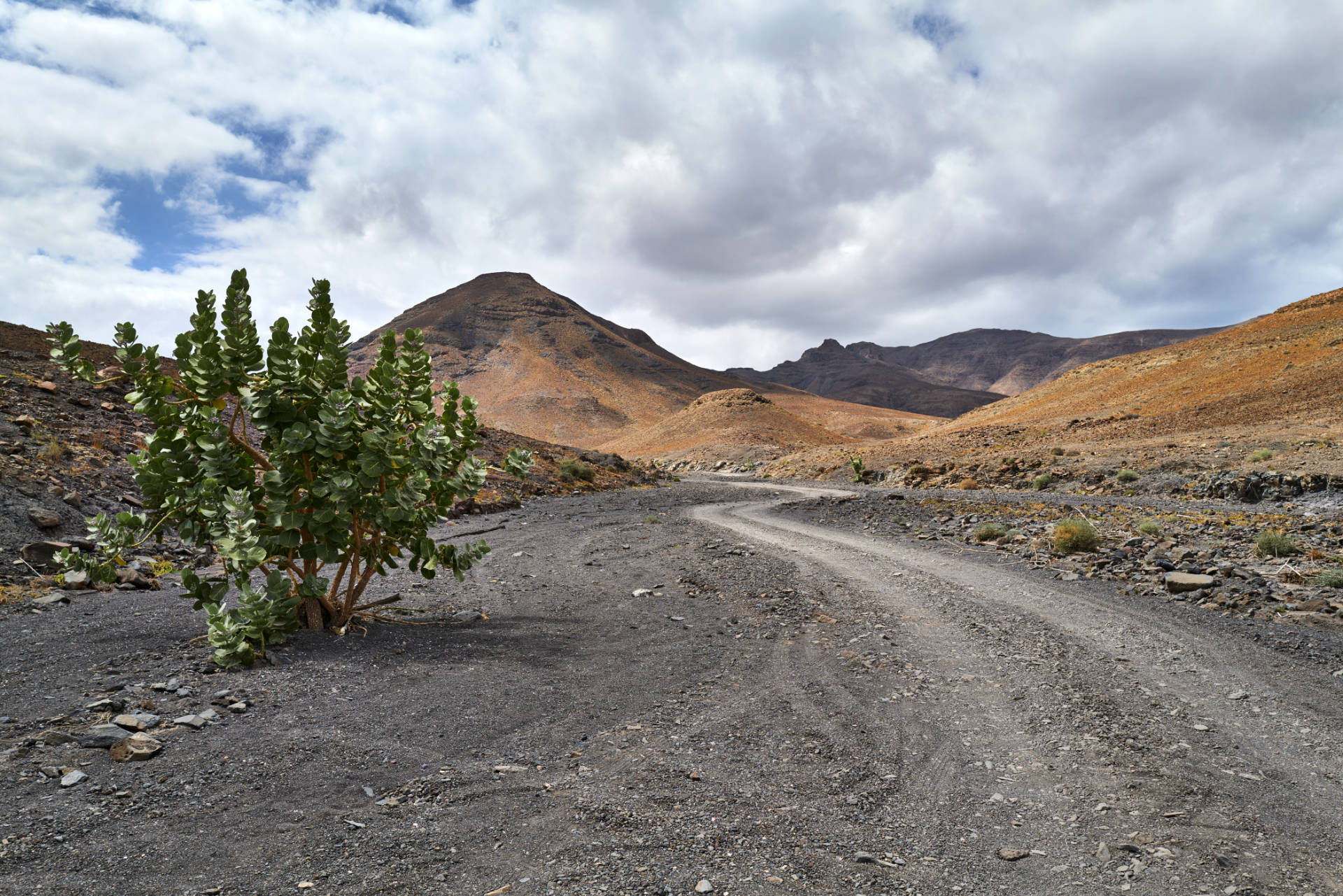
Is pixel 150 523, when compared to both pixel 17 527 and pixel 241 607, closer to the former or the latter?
pixel 241 607

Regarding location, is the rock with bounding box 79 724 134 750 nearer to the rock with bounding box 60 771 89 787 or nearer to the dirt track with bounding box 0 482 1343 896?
the dirt track with bounding box 0 482 1343 896

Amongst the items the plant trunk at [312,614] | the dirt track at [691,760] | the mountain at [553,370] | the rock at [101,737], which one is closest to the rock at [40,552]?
A: the dirt track at [691,760]

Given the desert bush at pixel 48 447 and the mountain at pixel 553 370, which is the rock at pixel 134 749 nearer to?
the desert bush at pixel 48 447

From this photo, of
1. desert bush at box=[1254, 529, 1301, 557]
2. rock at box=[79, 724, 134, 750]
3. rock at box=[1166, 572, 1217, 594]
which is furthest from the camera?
desert bush at box=[1254, 529, 1301, 557]

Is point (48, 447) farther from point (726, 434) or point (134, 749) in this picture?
point (726, 434)

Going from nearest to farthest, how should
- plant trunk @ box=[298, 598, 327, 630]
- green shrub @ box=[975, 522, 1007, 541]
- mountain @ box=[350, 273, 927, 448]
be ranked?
plant trunk @ box=[298, 598, 327, 630] < green shrub @ box=[975, 522, 1007, 541] < mountain @ box=[350, 273, 927, 448]

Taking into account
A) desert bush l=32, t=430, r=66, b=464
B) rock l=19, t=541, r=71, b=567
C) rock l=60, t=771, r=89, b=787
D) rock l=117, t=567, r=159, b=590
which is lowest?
rock l=60, t=771, r=89, b=787

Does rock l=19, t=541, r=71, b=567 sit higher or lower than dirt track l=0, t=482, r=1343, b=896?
higher

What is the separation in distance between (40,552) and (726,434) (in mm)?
63261

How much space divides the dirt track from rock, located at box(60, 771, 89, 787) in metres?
0.05

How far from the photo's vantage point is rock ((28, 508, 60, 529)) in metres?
9.61

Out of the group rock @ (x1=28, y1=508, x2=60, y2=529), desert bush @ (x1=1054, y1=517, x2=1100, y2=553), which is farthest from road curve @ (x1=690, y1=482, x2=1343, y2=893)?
rock @ (x1=28, y1=508, x2=60, y2=529)

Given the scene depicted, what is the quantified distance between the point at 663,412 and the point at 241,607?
115 meters

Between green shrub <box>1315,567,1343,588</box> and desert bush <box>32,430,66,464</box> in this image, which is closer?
green shrub <box>1315,567,1343,588</box>
